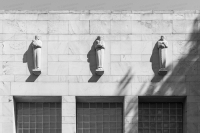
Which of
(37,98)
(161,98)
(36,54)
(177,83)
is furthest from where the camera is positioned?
(161,98)

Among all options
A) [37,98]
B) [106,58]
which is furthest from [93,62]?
[37,98]

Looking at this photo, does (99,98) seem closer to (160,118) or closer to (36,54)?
(160,118)

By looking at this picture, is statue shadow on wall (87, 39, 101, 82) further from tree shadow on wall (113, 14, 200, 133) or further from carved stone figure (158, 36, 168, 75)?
carved stone figure (158, 36, 168, 75)

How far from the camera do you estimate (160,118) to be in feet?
72.4

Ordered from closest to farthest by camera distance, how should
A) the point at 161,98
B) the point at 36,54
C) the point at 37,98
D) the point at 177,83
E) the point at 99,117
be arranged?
the point at 36,54 → the point at 177,83 → the point at 37,98 → the point at 161,98 → the point at 99,117

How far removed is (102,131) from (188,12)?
26.2ft

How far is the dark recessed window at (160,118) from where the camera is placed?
2202 cm

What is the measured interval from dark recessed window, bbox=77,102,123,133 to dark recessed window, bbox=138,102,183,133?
1220mm

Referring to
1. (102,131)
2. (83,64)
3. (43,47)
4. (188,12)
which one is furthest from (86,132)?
(188,12)

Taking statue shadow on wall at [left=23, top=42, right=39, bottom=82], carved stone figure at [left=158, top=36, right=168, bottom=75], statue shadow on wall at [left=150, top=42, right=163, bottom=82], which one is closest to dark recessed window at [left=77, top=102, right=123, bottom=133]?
statue shadow on wall at [left=150, top=42, right=163, bottom=82]

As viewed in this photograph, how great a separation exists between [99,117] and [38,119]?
3.31 metres

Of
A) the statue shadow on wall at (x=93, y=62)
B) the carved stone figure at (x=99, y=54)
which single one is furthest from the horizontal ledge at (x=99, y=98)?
the carved stone figure at (x=99, y=54)

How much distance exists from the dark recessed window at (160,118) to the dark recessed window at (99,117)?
48.0 inches

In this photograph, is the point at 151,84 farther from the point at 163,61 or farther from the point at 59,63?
the point at 59,63
